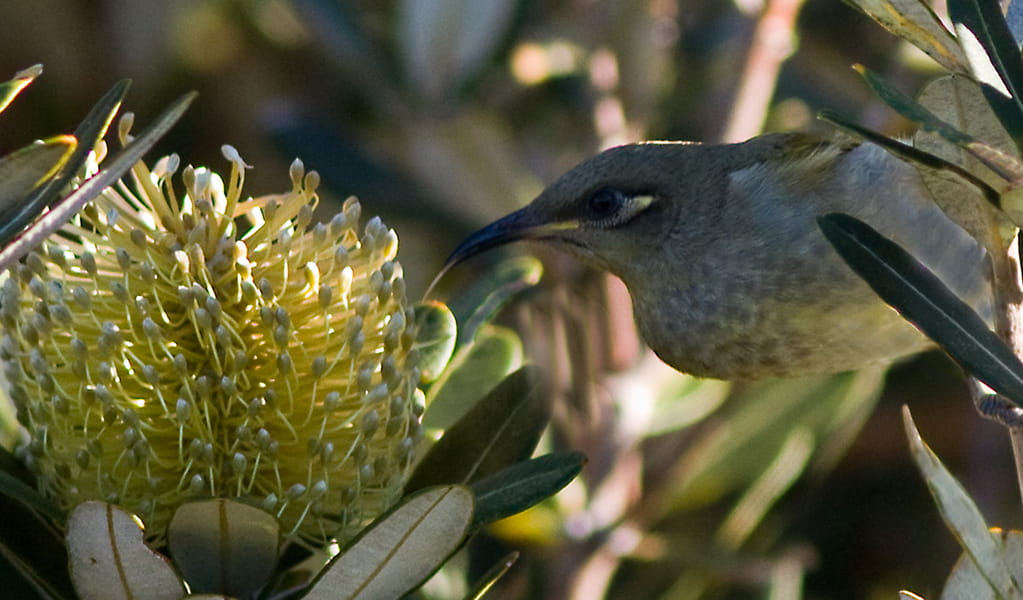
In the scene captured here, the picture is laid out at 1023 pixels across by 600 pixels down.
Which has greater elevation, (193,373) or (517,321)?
(193,373)

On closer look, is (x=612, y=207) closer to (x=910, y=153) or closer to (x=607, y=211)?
(x=607, y=211)

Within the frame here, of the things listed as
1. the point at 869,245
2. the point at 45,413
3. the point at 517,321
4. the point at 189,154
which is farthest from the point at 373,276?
the point at 189,154

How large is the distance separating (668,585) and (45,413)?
5.44 feet

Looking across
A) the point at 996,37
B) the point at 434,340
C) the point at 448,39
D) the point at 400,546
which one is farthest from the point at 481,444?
the point at 448,39

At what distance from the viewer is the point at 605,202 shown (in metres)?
2.17

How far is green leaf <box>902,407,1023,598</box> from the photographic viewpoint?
1.33 meters

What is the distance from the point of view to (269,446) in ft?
4.69

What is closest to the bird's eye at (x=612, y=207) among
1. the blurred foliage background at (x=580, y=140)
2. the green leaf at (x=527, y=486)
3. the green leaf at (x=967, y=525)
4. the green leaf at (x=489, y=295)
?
the green leaf at (x=489, y=295)

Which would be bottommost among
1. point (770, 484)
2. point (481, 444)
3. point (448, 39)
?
point (770, 484)

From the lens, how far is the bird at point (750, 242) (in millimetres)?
1986

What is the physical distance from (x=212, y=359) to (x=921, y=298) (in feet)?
2.43

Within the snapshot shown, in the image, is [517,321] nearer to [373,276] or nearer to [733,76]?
[733,76]

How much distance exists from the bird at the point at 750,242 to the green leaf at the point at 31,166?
0.80 metres

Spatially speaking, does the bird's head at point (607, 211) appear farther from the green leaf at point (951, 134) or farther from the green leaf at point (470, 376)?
the green leaf at point (951, 134)
